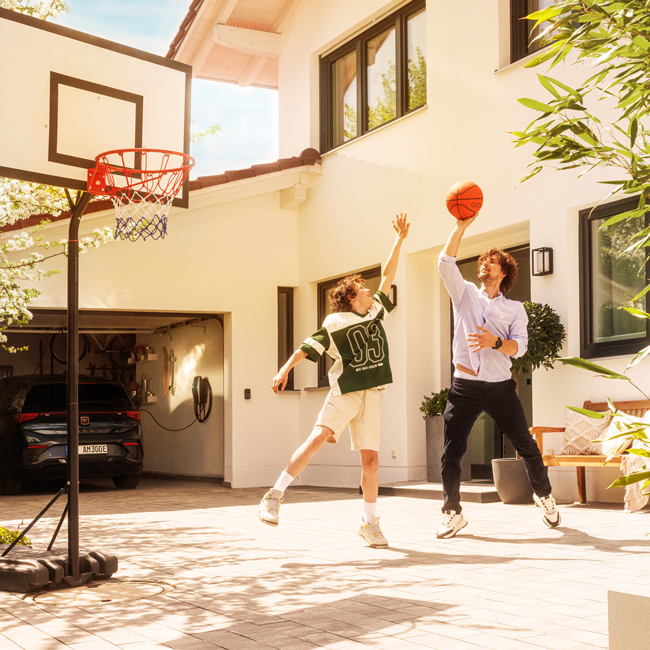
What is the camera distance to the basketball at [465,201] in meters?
6.09

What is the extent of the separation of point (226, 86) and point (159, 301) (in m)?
7.19

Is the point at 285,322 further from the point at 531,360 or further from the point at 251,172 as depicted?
the point at 531,360

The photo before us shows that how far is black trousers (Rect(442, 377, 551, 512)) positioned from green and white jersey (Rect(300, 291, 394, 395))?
564mm

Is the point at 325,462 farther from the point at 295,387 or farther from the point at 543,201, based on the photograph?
the point at 543,201

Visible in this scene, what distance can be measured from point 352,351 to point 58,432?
7167 millimetres

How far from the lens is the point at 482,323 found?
20.4 ft

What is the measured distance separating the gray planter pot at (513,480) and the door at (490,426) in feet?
7.18

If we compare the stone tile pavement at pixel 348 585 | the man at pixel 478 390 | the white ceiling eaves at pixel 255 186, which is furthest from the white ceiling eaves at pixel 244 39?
the man at pixel 478 390

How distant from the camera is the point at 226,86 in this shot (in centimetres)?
1772

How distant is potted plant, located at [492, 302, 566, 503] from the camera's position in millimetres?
8109

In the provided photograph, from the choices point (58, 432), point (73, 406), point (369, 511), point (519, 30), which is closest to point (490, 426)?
point (519, 30)

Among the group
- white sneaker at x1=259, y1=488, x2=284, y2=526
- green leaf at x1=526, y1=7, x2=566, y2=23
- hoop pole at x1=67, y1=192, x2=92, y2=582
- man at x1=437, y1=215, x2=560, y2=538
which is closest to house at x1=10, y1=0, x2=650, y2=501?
man at x1=437, y1=215, x2=560, y2=538

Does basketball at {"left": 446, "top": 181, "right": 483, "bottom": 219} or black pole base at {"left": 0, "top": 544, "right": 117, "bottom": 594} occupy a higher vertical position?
basketball at {"left": 446, "top": 181, "right": 483, "bottom": 219}

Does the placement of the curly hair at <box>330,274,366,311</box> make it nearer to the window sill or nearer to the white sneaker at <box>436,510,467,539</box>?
the white sneaker at <box>436,510,467,539</box>
